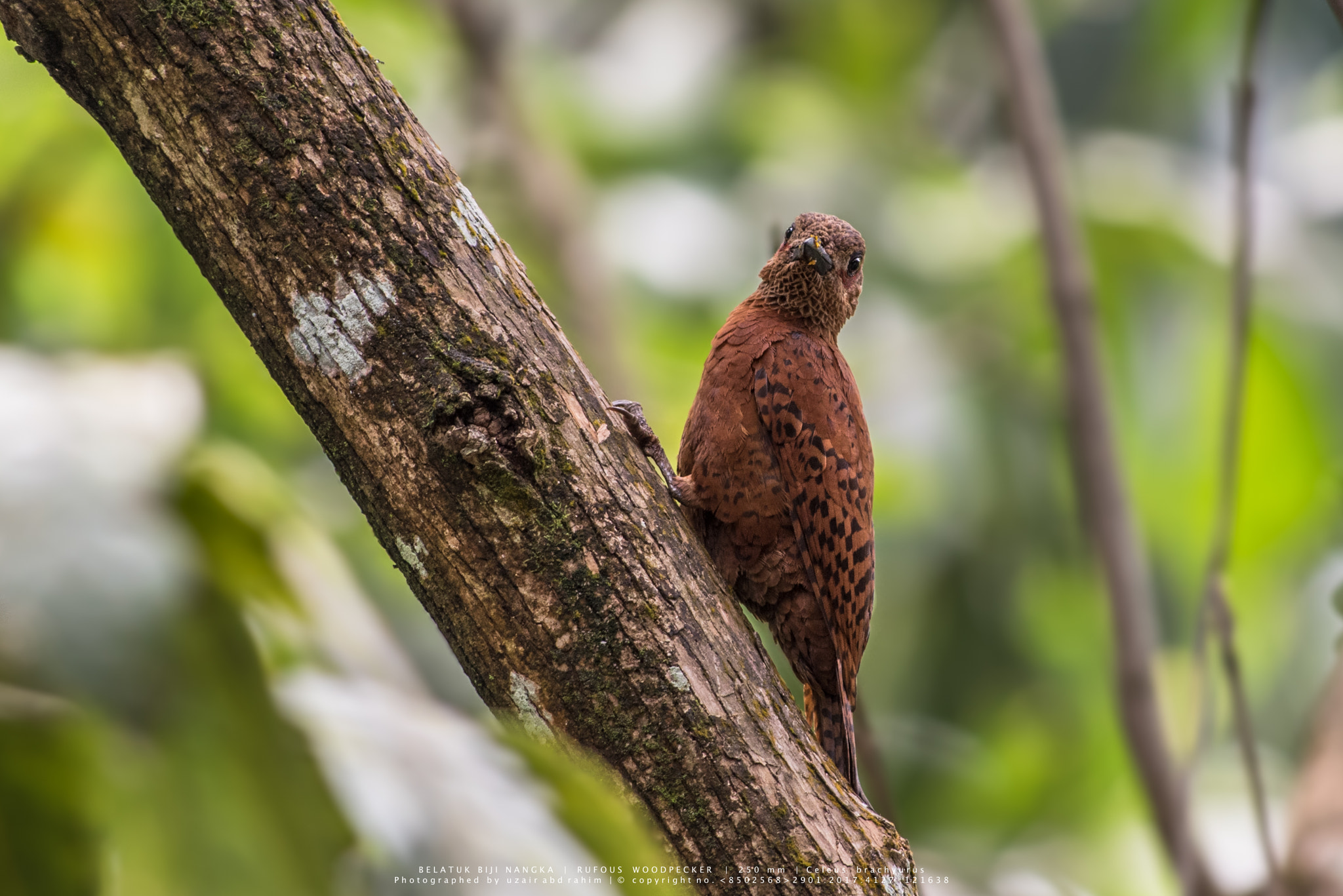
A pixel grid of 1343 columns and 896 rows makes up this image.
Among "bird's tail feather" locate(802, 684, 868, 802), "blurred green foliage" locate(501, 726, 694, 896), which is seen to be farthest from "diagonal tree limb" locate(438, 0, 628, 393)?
"blurred green foliage" locate(501, 726, 694, 896)

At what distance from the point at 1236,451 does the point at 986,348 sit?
3469 millimetres

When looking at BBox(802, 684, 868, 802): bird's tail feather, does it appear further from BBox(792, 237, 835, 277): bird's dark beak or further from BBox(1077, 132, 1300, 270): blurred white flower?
BBox(1077, 132, 1300, 270): blurred white flower

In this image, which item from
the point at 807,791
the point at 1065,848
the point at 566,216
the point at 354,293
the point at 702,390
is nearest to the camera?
the point at 354,293

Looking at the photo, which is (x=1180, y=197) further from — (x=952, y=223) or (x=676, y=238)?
(x=676, y=238)

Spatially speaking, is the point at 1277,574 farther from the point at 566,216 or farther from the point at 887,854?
the point at 887,854

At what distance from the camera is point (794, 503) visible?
3320mm

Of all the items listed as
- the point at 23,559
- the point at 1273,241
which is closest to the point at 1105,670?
the point at 1273,241

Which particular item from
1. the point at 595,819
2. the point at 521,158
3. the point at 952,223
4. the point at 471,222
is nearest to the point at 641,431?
the point at 471,222

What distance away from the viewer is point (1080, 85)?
873 cm

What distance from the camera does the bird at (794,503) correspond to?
3.28 m

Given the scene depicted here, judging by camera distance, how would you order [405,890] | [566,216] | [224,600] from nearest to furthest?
[405,890], [224,600], [566,216]

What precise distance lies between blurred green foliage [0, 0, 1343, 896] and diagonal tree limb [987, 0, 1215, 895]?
1.43m

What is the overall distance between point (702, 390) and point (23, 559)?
81.3 inches

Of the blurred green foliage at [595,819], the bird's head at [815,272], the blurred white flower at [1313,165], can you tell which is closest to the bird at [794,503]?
the bird's head at [815,272]
